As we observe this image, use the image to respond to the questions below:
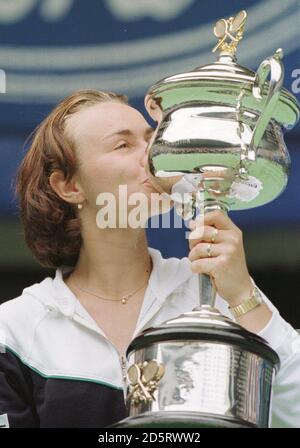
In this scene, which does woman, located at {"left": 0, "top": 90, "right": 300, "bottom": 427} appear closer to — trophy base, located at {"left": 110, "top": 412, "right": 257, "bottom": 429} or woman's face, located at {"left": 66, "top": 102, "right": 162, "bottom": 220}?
woman's face, located at {"left": 66, "top": 102, "right": 162, "bottom": 220}

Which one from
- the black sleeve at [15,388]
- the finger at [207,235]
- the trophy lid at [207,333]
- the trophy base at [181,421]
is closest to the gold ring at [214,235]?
the finger at [207,235]

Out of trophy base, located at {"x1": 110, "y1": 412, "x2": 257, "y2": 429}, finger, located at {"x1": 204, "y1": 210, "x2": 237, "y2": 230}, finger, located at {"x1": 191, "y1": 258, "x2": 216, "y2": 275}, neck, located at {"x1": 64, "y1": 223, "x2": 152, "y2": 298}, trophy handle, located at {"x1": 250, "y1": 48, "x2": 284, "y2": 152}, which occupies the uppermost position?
trophy handle, located at {"x1": 250, "y1": 48, "x2": 284, "y2": 152}

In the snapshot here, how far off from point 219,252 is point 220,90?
20 centimetres

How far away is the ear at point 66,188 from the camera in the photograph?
192cm

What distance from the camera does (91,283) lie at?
1.87 meters

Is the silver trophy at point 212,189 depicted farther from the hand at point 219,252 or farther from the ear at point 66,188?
the ear at point 66,188

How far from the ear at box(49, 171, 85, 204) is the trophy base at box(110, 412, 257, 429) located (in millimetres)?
577

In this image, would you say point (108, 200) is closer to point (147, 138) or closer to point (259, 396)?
point (147, 138)

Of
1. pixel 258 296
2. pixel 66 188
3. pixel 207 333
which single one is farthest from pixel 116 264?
pixel 207 333

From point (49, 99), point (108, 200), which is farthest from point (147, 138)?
point (49, 99)

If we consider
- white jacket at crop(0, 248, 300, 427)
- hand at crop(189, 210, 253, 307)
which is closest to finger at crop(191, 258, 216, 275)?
hand at crop(189, 210, 253, 307)

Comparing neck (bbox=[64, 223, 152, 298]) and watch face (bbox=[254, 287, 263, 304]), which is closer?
watch face (bbox=[254, 287, 263, 304])

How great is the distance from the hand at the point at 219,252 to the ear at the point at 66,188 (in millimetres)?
374

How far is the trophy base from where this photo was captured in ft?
4.50
